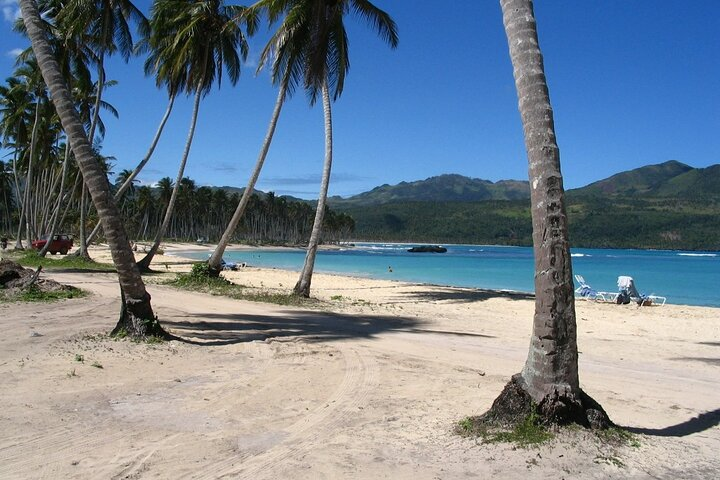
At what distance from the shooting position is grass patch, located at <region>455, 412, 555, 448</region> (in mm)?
4285

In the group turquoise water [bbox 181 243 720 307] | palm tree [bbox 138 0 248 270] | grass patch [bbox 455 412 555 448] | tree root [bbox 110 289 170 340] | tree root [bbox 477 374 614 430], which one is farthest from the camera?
turquoise water [bbox 181 243 720 307]

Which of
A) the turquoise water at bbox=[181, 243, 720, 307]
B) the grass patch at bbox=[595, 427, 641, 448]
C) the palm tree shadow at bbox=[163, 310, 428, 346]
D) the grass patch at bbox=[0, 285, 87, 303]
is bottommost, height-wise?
the turquoise water at bbox=[181, 243, 720, 307]

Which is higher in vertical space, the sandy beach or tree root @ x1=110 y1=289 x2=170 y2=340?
tree root @ x1=110 y1=289 x2=170 y2=340

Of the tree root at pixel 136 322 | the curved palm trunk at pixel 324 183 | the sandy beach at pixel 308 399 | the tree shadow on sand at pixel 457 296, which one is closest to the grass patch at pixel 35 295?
the sandy beach at pixel 308 399

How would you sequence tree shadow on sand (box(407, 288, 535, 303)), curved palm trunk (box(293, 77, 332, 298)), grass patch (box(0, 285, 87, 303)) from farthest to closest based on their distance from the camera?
1. tree shadow on sand (box(407, 288, 535, 303))
2. curved palm trunk (box(293, 77, 332, 298))
3. grass patch (box(0, 285, 87, 303))

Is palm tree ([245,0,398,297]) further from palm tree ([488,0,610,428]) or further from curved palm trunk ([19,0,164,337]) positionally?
palm tree ([488,0,610,428])

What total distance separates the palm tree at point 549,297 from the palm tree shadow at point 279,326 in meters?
5.04

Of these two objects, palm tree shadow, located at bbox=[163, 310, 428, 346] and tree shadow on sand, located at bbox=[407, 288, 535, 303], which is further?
tree shadow on sand, located at bbox=[407, 288, 535, 303]

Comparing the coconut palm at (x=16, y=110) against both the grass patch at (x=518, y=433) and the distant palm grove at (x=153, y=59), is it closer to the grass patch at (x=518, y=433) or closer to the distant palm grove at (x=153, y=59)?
the distant palm grove at (x=153, y=59)

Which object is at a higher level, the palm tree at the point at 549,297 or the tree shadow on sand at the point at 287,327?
the palm tree at the point at 549,297

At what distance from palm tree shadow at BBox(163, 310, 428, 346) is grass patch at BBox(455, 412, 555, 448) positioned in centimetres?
479

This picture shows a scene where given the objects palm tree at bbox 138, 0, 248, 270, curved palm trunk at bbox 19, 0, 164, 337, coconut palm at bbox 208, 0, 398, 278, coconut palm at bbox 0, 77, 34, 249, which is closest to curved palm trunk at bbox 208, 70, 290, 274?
coconut palm at bbox 208, 0, 398, 278

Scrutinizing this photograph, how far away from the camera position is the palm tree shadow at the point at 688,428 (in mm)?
4805

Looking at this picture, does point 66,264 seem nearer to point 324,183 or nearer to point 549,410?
point 324,183
